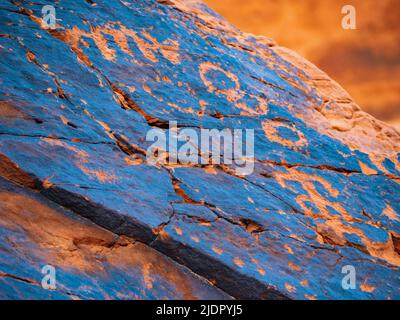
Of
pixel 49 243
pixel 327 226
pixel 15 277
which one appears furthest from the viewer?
pixel 327 226

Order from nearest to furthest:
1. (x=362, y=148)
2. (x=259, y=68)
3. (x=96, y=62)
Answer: (x=96, y=62), (x=362, y=148), (x=259, y=68)

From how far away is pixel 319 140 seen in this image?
4984mm

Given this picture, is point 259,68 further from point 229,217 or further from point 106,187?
point 106,187

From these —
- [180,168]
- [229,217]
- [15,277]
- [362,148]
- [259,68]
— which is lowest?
[15,277]

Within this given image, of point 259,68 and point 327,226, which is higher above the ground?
point 259,68

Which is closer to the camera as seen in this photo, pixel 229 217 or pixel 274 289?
pixel 274 289

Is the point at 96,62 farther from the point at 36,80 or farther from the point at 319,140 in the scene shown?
the point at 319,140

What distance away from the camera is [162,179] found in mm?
3617

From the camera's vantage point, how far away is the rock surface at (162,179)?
3.06m

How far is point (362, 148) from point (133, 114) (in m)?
3.45

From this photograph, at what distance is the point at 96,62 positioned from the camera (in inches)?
166

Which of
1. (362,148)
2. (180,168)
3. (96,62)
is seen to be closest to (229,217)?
(180,168)

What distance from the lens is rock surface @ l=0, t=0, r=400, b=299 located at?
3.06m

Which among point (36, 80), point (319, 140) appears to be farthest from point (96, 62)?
point (319, 140)
